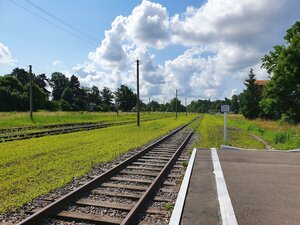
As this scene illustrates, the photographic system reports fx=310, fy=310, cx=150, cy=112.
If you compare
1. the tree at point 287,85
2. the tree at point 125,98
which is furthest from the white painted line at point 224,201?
the tree at point 125,98

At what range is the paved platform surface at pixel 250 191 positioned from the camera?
5.26 m

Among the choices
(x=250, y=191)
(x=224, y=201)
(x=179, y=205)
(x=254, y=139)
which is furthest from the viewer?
(x=254, y=139)

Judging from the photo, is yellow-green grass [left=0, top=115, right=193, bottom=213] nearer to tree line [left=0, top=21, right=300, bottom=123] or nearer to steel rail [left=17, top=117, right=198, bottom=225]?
steel rail [left=17, top=117, right=198, bottom=225]

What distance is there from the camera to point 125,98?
121 meters

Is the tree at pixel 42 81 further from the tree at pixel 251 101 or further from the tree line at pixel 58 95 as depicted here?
the tree at pixel 251 101

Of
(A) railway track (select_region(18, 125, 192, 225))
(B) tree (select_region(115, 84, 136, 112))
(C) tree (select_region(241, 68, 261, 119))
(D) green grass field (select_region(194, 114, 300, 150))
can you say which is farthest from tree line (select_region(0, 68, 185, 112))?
(A) railway track (select_region(18, 125, 192, 225))

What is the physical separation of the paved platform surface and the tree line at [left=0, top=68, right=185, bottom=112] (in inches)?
2652

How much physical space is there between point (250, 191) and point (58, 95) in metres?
137

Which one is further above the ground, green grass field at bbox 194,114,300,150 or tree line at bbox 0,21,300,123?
tree line at bbox 0,21,300,123

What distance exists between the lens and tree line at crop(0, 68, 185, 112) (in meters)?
71.6

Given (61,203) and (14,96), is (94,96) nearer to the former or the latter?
(14,96)

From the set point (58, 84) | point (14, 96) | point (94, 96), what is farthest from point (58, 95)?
point (14, 96)

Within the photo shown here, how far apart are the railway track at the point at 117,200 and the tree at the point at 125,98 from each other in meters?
111

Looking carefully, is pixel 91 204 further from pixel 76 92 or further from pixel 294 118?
pixel 76 92
